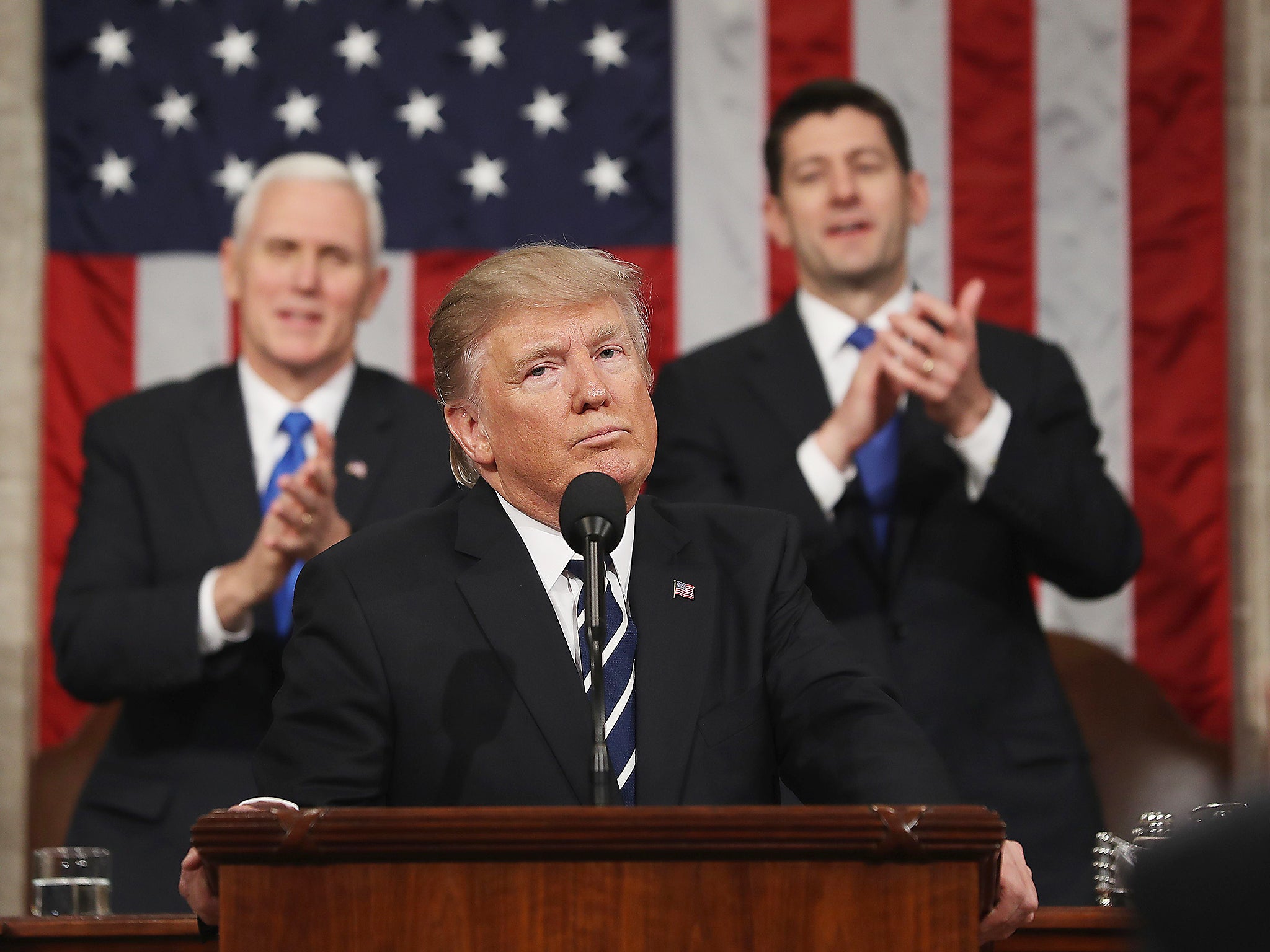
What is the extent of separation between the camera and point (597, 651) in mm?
1922

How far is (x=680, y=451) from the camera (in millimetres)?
3658

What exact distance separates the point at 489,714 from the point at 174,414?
1.84m

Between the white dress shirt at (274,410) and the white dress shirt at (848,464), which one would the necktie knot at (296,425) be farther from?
the white dress shirt at (848,464)

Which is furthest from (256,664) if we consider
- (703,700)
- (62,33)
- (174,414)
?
(62,33)

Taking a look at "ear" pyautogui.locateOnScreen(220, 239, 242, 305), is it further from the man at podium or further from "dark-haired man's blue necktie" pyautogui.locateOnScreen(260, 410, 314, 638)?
the man at podium

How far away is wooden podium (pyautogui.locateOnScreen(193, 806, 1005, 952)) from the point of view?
1696mm

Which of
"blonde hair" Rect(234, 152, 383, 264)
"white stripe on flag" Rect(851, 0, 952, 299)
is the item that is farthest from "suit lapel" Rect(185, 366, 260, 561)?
"white stripe on flag" Rect(851, 0, 952, 299)

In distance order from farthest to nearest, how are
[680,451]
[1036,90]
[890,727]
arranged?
[1036,90] < [680,451] < [890,727]

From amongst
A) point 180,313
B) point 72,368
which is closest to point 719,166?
point 180,313

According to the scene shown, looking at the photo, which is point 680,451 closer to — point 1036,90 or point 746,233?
point 746,233

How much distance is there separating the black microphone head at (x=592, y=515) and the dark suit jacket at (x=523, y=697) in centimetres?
36

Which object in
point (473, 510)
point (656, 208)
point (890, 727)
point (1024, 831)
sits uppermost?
point (656, 208)

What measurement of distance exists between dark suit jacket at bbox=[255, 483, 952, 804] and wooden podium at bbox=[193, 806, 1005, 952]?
398mm

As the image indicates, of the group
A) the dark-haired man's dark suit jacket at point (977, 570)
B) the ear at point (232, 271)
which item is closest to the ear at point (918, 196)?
the dark-haired man's dark suit jacket at point (977, 570)
